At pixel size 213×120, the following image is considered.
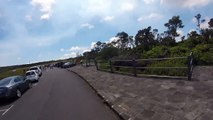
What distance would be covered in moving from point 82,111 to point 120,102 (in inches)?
59.6

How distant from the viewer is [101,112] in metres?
10.0

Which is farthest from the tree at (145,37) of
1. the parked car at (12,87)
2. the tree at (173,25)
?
the parked car at (12,87)

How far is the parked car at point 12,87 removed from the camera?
17752 mm

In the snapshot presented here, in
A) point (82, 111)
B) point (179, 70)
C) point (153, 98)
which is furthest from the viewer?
point (179, 70)

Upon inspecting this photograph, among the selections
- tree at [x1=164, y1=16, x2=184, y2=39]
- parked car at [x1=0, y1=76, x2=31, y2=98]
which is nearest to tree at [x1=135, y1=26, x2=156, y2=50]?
tree at [x1=164, y1=16, x2=184, y2=39]

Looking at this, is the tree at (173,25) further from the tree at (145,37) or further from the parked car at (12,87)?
the parked car at (12,87)

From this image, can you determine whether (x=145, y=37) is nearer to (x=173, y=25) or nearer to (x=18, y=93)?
(x=173, y=25)

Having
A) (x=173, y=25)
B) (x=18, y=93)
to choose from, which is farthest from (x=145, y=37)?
(x=18, y=93)

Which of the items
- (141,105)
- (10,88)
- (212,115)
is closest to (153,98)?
(141,105)

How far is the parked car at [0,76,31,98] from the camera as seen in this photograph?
1775cm

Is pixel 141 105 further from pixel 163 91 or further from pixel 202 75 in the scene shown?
pixel 202 75

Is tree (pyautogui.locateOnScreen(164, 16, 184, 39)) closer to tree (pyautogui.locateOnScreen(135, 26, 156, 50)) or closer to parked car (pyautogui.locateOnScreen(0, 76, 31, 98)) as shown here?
tree (pyautogui.locateOnScreen(135, 26, 156, 50))

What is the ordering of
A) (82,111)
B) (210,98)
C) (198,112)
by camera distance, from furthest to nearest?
(82,111), (210,98), (198,112)

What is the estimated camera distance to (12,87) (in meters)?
18.7
